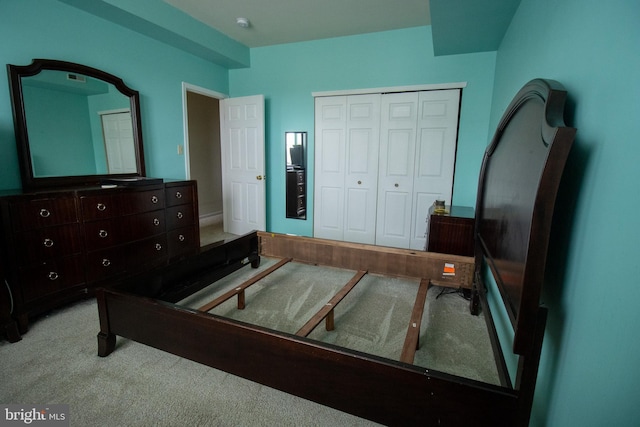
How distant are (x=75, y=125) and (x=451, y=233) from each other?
3.55m

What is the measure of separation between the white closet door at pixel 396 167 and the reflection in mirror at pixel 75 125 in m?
2.97

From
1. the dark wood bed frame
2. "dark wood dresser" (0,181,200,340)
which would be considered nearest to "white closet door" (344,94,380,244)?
the dark wood bed frame

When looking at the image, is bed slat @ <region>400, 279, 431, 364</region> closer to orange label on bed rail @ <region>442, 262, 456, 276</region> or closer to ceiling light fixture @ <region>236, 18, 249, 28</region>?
orange label on bed rail @ <region>442, 262, 456, 276</region>

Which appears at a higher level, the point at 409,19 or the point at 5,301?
the point at 409,19

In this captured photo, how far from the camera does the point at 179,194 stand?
10.0 ft

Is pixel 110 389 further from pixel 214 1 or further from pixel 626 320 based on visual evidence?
pixel 214 1

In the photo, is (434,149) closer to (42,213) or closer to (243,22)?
(243,22)

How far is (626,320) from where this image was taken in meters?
0.61

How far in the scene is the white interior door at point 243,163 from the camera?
415 cm

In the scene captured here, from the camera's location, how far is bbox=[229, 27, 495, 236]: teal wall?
3.34 meters

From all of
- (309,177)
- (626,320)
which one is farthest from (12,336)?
(309,177)

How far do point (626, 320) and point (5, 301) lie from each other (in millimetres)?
2905

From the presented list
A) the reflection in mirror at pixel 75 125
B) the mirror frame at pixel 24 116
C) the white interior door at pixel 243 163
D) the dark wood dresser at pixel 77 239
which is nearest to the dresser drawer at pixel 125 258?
the dark wood dresser at pixel 77 239

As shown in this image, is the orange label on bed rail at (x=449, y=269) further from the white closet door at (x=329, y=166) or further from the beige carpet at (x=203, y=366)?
the white closet door at (x=329, y=166)
